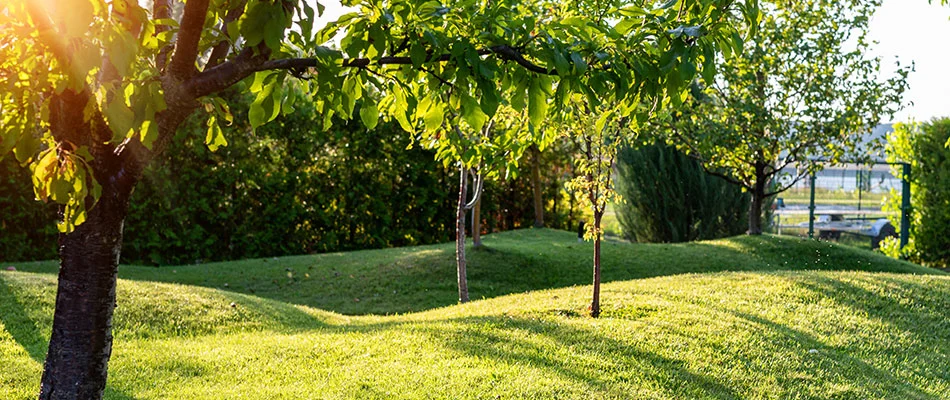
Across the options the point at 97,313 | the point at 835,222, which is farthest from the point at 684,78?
the point at 835,222

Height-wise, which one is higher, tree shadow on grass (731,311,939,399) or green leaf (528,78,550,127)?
green leaf (528,78,550,127)

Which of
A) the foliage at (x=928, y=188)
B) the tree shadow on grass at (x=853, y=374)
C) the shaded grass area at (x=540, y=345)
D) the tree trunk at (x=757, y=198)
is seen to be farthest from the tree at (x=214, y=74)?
the foliage at (x=928, y=188)

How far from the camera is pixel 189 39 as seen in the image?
2.73 meters

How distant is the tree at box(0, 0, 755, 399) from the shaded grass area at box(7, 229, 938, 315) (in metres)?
5.80

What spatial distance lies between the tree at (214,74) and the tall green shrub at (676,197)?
1126 cm

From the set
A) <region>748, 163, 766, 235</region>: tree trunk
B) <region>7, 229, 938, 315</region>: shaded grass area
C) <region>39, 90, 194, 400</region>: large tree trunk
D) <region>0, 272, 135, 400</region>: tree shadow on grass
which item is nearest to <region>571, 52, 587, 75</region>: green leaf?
<region>39, 90, 194, 400</region>: large tree trunk

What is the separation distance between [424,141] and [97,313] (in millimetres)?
4584

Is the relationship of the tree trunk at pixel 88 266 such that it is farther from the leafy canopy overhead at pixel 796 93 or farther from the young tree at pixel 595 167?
the leafy canopy overhead at pixel 796 93

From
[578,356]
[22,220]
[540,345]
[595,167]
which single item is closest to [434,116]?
[578,356]

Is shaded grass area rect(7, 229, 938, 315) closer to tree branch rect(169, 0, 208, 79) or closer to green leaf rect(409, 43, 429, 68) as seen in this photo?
tree branch rect(169, 0, 208, 79)

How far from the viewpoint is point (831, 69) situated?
11148 millimetres

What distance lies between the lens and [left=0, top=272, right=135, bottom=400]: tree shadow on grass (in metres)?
5.50

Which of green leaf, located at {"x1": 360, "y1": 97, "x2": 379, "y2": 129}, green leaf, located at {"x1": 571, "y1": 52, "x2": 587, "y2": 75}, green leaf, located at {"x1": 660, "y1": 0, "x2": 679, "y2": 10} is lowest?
green leaf, located at {"x1": 360, "y1": 97, "x2": 379, "y2": 129}

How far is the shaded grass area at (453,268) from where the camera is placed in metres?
9.58
